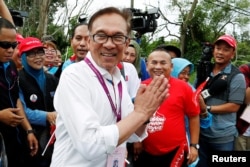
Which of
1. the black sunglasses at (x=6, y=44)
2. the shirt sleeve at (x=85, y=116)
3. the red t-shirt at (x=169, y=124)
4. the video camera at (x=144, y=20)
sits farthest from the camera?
the video camera at (x=144, y=20)

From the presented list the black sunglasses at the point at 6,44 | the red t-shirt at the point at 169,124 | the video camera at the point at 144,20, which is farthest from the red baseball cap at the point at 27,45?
the video camera at the point at 144,20

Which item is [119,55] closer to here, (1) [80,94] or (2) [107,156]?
(1) [80,94]

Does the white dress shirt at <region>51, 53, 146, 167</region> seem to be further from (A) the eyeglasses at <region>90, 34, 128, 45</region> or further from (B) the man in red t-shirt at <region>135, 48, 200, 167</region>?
(B) the man in red t-shirt at <region>135, 48, 200, 167</region>

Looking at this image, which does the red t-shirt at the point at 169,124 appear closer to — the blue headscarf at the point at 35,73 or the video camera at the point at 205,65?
the video camera at the point at 205,65

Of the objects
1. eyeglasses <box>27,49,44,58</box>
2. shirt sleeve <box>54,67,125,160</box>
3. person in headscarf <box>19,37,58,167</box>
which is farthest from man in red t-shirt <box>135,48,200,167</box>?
shirt sleeve <box>54,67,125,160</box>

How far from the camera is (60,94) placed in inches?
59.2

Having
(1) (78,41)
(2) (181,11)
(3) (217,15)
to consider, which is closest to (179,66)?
(1) (78,41)

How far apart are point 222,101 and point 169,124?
2.56ft

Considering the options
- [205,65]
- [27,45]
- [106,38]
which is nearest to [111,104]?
[106,38]

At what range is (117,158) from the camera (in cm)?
161

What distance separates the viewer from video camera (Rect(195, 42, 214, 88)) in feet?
11.9

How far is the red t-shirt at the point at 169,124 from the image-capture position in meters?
2.91

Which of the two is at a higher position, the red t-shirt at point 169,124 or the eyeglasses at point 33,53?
the eyeglasses at point 33,53

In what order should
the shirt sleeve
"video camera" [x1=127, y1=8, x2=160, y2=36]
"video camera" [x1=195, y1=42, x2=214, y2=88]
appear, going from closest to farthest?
1. the shirt sleeve
2. "video camera" [x1=195, y1=42, x2=214, y2=88]
3. "video camera" [x1=127, y1=8, x2=160, y2=36]
